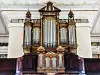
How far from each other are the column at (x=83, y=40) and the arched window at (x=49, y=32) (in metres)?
1.36

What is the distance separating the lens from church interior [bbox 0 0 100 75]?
32.7 feet

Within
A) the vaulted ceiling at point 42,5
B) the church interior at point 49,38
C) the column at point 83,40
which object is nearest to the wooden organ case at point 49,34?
the church interior at point 49,38

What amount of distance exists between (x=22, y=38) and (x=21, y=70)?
2462mm

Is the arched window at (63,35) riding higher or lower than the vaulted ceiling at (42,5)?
lower

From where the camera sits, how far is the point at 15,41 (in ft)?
39.3

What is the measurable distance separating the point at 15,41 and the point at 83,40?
3109mm

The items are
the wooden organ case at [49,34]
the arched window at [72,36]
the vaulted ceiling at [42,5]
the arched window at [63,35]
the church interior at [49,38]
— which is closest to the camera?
the church interior at [49,38]

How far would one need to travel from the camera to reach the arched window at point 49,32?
10.9 m

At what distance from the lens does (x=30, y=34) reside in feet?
36.7

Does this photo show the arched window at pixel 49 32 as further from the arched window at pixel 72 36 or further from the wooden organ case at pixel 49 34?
the arched window at pixel 72 36

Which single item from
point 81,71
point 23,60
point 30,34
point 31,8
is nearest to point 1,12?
point 31,8

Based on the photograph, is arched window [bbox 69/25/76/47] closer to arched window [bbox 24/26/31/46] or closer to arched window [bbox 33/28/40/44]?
arched window [bbox 33/28/40/44]

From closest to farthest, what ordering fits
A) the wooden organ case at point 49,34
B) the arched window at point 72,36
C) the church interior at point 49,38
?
the church interior at point 49,38 → the wooden organ case at point 49,34 → the arched window at point 72,36

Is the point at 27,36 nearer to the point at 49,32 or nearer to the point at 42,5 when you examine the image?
the point at 49,32
